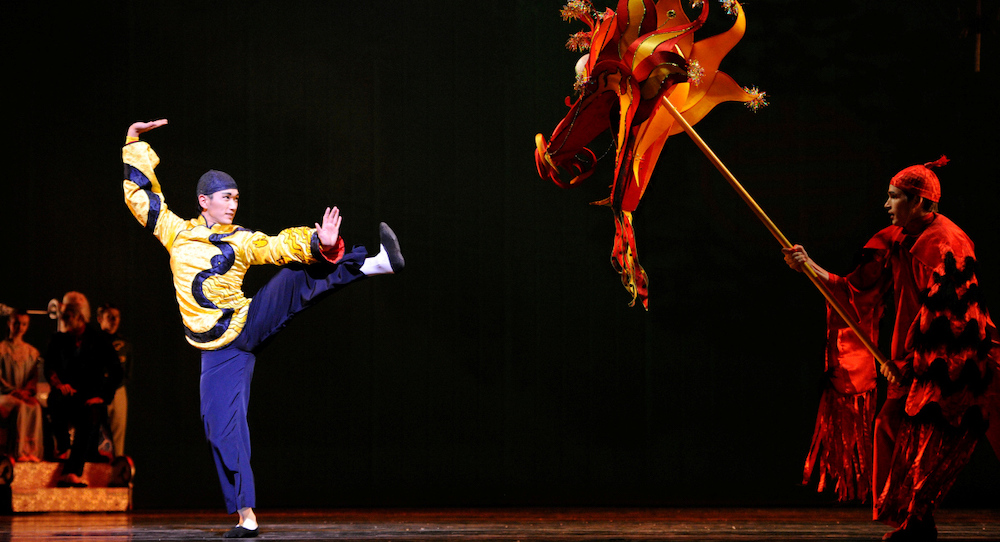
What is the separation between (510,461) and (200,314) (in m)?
2.06

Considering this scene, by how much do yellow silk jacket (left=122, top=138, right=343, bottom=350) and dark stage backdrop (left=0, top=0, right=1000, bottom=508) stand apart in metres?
1.49

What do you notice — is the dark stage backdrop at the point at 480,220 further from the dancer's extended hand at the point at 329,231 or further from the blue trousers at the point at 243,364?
the dancer's extended hand at the point at 329,231

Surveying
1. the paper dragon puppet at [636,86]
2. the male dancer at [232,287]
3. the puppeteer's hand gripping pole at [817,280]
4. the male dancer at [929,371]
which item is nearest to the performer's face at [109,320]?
the male dancer at [232,287]

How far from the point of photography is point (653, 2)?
2.86 m

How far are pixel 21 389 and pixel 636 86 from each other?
11.3 feet

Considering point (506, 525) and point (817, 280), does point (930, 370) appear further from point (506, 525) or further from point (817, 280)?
point (506, 525)

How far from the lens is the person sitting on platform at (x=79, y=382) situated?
4340mm

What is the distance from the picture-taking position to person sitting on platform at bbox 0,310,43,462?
4.41 meters

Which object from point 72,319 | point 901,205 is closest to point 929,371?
point 901,205

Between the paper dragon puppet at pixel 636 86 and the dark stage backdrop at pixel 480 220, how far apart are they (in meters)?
1.75

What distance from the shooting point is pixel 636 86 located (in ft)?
9.10

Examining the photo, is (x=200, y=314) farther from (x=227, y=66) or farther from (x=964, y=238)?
(x=964, y=238)

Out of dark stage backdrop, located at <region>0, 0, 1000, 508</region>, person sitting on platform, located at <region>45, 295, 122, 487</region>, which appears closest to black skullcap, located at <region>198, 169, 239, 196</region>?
dark stage backdrop, located at <region>0, 0, 1000, 508</region>

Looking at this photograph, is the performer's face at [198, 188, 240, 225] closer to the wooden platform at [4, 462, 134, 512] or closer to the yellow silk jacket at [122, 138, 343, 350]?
the yellow silk jacket at [122, 138, 343, 350]
